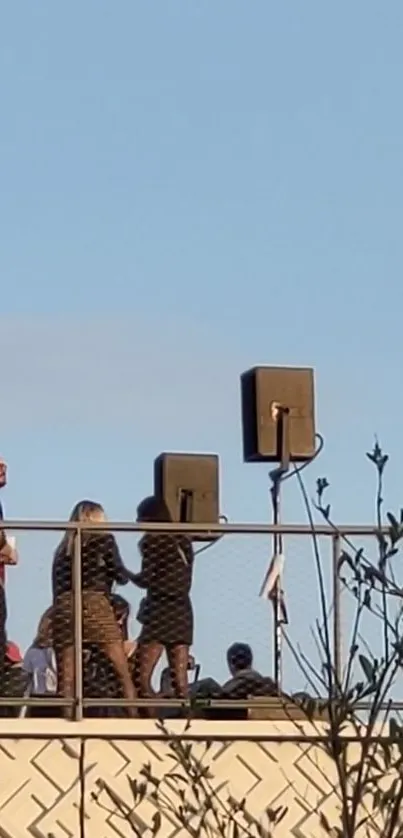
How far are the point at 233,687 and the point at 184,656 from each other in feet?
2.18

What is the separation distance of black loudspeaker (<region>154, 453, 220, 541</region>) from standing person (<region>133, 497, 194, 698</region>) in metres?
0.35

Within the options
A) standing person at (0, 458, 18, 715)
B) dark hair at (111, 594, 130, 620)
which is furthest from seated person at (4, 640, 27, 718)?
dark hair at (111, 594, 130, 620)

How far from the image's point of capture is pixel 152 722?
1184 centimetres

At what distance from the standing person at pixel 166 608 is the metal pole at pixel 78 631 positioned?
0.94ft

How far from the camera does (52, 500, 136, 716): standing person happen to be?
1170 cm

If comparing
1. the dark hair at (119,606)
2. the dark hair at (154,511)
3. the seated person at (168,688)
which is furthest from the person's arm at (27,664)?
the dark hair at (154,511)

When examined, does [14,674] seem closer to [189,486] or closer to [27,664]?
[27,664]

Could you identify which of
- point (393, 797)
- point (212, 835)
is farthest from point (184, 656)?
point (393, 797)

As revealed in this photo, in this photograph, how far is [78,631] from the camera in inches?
460

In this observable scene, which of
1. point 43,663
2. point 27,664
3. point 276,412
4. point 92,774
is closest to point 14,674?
point 27,664

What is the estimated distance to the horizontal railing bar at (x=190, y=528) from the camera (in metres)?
11.7

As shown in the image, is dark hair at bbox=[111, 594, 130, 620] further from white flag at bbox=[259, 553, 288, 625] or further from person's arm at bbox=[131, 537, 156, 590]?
white flag at bbox=[259, 553, 288, 625]

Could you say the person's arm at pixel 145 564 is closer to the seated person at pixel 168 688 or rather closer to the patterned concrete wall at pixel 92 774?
the seated person at pixel 168 688

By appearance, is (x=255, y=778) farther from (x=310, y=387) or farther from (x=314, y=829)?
(x=310, y=387)
